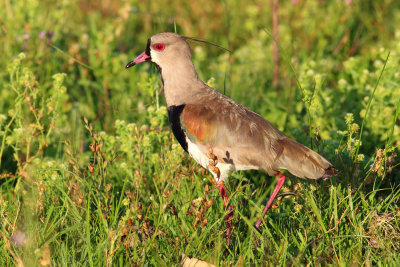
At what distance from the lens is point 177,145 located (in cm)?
433

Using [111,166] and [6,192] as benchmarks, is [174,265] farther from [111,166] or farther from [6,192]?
[6,192]

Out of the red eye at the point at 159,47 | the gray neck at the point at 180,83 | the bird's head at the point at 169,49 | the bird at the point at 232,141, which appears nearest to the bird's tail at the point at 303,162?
the bird at the point at 232,141

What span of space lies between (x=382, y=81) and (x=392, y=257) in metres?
2.20

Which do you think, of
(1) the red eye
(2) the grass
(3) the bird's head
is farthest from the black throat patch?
(1) the red eye

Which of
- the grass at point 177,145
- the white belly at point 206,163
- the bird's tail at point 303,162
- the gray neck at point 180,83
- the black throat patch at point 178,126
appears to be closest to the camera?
the grass at point 177,145

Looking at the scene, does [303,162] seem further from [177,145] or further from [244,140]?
[177,145]

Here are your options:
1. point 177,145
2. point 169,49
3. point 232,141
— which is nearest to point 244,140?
point 232,141

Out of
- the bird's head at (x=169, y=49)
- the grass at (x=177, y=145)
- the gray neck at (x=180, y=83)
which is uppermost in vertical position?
the bird's head at (x=169, y=49)

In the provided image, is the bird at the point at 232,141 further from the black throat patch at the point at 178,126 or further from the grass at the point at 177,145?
the grass at the point at 177,145

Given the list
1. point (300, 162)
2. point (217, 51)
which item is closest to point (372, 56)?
point (217, 51)

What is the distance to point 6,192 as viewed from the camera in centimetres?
445

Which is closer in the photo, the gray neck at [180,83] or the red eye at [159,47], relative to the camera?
the gray neck at [180,83]

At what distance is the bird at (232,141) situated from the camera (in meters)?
3.70

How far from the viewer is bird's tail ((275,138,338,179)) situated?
363 cm
